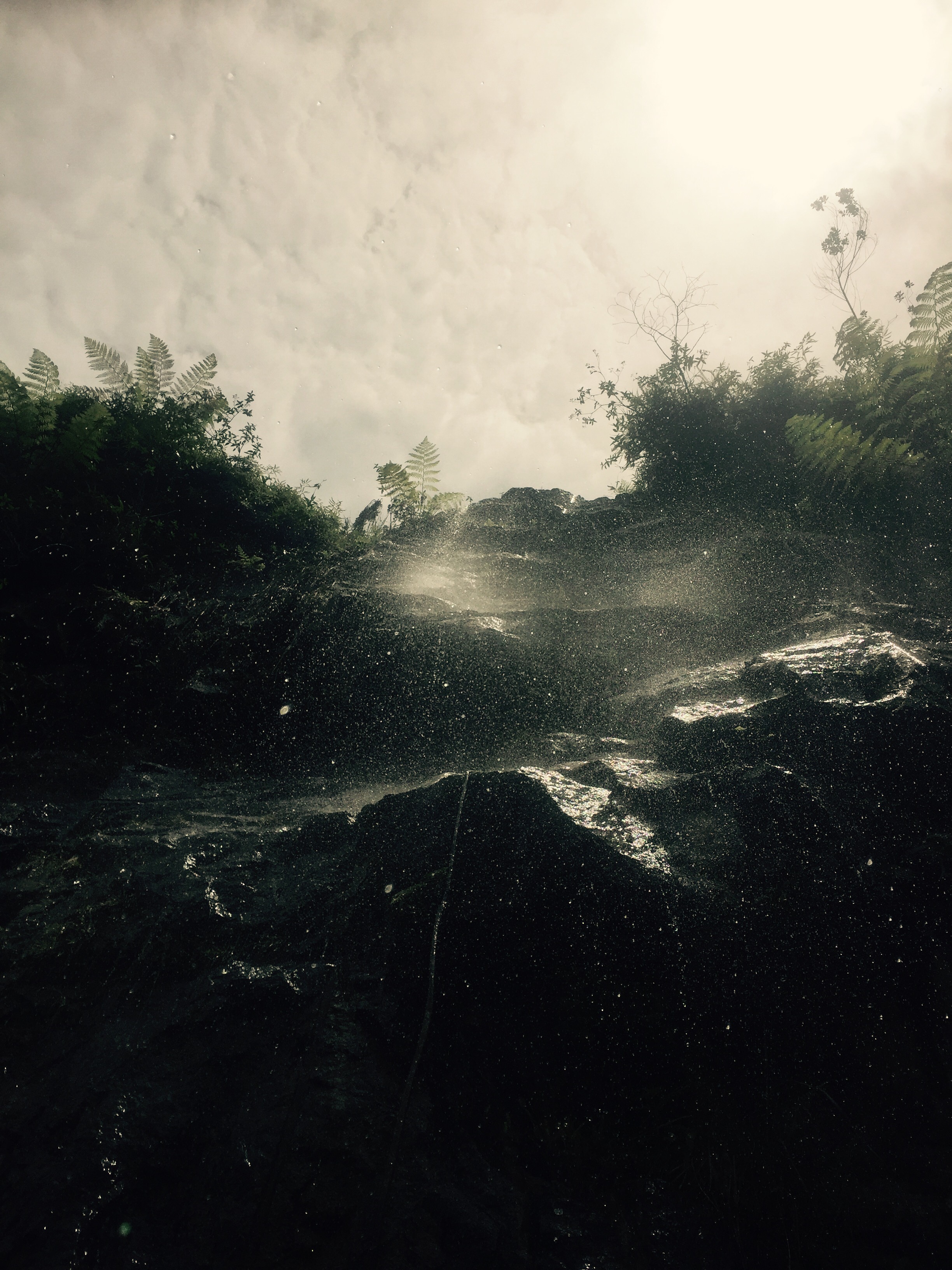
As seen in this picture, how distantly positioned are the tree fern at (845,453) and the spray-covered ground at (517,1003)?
3.32m

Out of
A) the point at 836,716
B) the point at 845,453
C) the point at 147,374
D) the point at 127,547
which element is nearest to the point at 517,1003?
the point at 836,716

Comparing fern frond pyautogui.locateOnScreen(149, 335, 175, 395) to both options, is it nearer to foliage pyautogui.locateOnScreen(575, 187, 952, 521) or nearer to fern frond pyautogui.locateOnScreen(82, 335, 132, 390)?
fern frond pyautogui.locateOnScreen(82, 335, 132, 390)

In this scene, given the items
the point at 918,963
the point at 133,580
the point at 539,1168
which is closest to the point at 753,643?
the point at 918,963

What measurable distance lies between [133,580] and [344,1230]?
5863 millimetres

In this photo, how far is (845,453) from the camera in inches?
254

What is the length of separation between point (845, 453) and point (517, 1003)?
286 inches

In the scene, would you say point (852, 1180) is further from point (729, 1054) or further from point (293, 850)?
point (293, 850)

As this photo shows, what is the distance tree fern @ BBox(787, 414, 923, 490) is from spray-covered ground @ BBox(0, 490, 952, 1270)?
332cm

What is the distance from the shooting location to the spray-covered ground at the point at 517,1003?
203 cm

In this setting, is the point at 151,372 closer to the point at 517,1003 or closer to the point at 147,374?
the point at 147,374

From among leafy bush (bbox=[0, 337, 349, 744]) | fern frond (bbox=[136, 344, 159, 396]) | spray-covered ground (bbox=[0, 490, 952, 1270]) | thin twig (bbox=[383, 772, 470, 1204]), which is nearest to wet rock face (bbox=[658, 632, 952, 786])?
spray-covered ground (bbox=[0, 490, 952, 1270])

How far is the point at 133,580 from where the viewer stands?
5.75m

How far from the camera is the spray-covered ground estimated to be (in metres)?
2.03

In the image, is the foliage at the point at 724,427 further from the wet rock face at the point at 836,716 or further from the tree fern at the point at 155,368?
the tree fern at the point at 155,368
